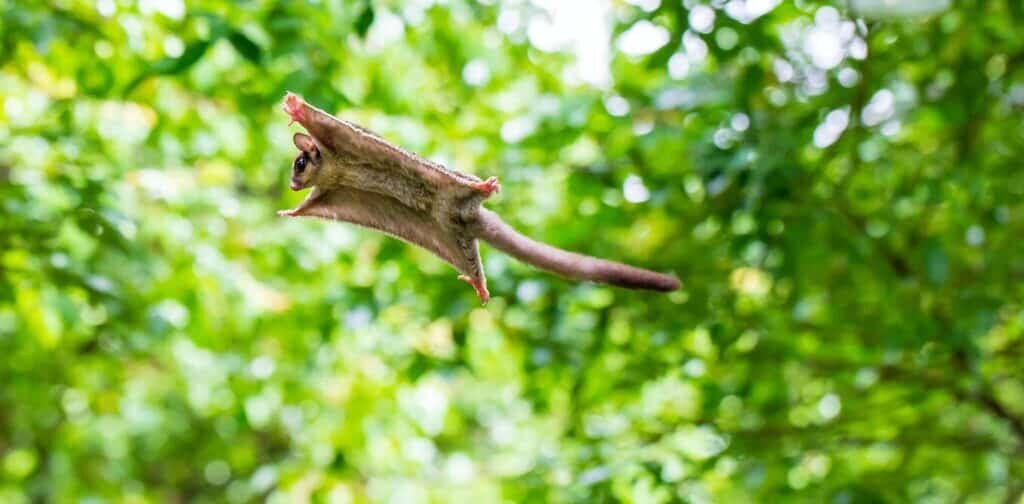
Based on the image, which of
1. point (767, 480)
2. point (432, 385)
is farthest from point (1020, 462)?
point (432, 385)

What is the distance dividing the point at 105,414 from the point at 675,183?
2.26 meters

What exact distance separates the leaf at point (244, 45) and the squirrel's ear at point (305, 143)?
1085 mm

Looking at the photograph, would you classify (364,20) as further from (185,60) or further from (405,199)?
(405,199)

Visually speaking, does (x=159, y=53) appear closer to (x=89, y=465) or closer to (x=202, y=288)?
(x=202, y=288)

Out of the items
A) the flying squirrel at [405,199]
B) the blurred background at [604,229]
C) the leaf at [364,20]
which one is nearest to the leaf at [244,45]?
the blurred background at [604,229]

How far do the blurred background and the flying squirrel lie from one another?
1.04 metres

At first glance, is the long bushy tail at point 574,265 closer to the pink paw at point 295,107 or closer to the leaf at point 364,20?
the pink paw at point 295,107

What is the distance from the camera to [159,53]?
7.54 ft

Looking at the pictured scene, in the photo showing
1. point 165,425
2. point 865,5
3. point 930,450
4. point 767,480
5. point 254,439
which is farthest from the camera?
point 254,439

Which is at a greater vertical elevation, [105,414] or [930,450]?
[105,414]

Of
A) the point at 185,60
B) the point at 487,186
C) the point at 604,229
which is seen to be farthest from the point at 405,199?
the point at 604,229

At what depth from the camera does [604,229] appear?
2334mm

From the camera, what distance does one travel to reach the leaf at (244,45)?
1782 mm

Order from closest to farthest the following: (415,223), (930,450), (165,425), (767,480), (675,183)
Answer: (415,223), (675,183), (767,480), (930,450), (165,425)
